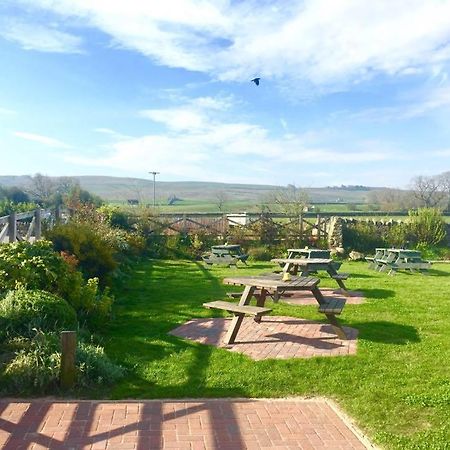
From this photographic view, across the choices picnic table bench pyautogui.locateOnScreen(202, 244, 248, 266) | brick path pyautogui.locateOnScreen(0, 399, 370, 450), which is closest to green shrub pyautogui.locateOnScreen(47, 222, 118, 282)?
picnic table bench pyautogui.locateOnScreen(202, 244, 248, 266)

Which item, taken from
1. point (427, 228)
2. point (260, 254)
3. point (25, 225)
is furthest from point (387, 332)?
point (427, 228)

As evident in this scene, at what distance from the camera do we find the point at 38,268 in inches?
279

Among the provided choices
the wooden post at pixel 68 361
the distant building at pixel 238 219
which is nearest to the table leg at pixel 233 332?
the wooden post at pixel 68 361

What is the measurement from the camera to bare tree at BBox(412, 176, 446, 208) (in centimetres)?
3762

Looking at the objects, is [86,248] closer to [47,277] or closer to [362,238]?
[47,277]

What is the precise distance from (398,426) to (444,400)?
0.77 m

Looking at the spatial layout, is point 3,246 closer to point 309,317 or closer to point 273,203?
point 309,317

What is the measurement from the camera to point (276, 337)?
696 centimetres

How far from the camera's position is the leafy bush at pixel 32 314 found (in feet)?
18.4

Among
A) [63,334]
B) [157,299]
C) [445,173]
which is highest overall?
[445,173]

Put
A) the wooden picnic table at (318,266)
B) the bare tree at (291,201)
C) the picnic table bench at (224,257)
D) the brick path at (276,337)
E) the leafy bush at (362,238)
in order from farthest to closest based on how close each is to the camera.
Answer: the bare tree at (291,201) → the leafy bush at (362,238) → the picnic table bench at (224,257) → the wooden picnic table at (318,266) → the brick path at (276,337)

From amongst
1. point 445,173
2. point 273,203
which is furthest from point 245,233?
point 445,173

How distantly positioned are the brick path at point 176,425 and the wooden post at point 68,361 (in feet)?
0.94

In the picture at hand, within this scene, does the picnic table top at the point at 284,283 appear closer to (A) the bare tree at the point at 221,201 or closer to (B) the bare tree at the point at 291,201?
(B) the bare tree at the point at 291,201
